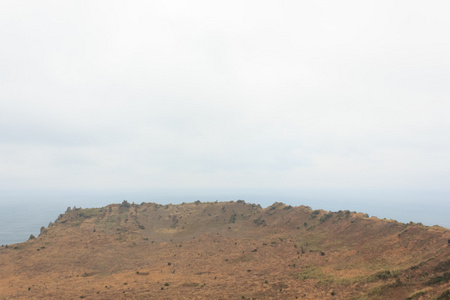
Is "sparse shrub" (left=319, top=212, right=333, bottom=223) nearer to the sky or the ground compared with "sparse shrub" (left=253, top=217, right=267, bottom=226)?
nearer to the sky

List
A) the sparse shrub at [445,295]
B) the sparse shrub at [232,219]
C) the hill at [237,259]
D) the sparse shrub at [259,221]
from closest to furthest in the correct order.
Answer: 1. the sparse shrub at [445,295]
2. the hill at [237,259]
3. the sparse shrub at [259,221]
4. the sparse shrub at [232,219]

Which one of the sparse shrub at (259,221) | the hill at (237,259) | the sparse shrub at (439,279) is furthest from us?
the sparse shrub at (259,221)

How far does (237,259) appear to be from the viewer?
143 ft

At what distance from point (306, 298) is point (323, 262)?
43.6 feet

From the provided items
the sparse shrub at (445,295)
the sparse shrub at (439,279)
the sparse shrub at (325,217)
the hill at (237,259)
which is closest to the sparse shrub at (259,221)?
the hill at (237,259)

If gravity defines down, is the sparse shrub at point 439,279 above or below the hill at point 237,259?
above

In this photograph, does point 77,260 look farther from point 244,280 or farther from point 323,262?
point 323,262

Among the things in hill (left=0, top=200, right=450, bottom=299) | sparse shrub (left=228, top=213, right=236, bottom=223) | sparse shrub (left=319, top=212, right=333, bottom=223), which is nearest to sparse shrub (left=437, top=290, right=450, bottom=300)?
hill (left=0, top=200, right=450, bottom=299)

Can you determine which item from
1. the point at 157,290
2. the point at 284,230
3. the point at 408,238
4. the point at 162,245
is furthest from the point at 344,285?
the point at 162,245

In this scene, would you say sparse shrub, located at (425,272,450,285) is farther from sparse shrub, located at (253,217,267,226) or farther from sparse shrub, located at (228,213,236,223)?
sparse shrub, located at (228,213,236,223)

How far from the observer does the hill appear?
87.2 feet

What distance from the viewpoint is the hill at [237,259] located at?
1046 inches

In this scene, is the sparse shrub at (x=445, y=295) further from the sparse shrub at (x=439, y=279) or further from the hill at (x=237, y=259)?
the sparse shrub at (x=439, y=279)

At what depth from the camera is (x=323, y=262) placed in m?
36.4
